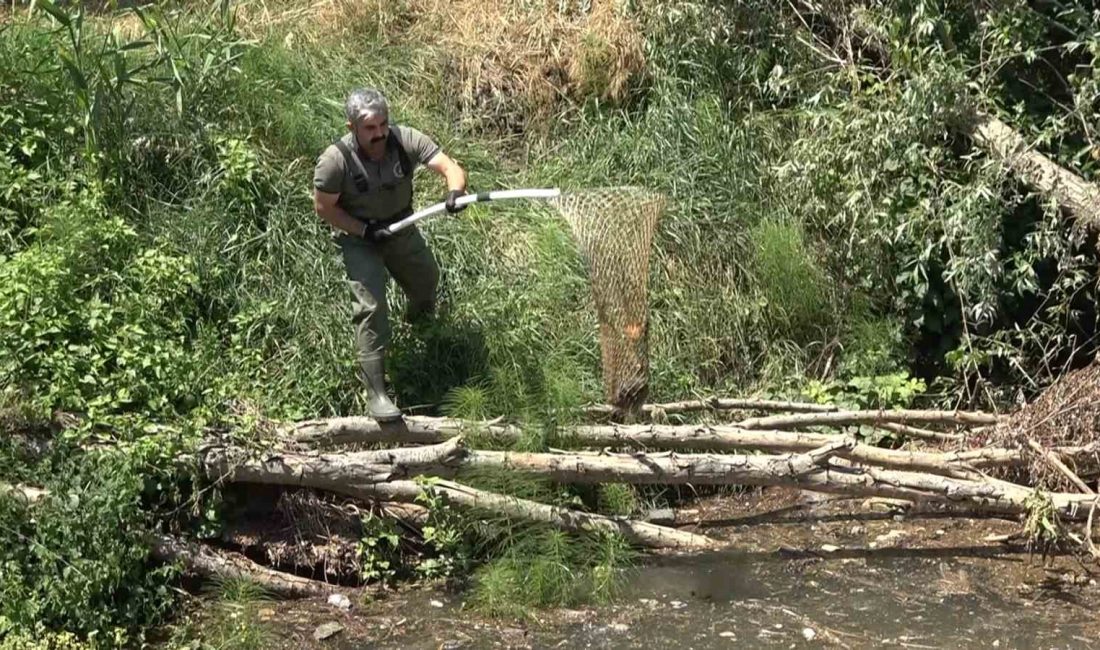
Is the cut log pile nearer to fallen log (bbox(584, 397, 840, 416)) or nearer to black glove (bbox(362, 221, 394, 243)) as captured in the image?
fallen log (bbox(584, 397, 840, 416))

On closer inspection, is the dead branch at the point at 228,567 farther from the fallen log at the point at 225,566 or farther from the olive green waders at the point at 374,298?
the olive green waders at the point at 374,298

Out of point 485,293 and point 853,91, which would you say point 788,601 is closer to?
point 485,293

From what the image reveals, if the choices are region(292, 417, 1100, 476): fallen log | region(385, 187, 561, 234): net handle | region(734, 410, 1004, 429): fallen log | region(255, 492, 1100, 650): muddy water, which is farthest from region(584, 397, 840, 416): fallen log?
region(385, 187, 561, 234): net handle

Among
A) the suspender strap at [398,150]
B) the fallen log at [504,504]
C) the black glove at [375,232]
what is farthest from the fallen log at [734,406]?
the suspender strap at [398,150]

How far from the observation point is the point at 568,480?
A: 625cm

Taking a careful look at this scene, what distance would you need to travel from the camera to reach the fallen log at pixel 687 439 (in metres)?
6.23

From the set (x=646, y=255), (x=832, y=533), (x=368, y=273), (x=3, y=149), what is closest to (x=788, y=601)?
(x=832, y=533)

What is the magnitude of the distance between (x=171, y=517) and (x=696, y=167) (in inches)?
154

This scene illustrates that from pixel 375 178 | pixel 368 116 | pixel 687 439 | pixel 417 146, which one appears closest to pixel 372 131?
pixel 368 116

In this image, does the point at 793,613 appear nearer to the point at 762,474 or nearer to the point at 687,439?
the point at 762,474

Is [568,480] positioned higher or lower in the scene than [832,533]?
higher

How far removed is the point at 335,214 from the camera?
630 centimetres

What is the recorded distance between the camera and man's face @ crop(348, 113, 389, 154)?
20.0 ft

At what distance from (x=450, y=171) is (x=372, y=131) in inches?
18.4
